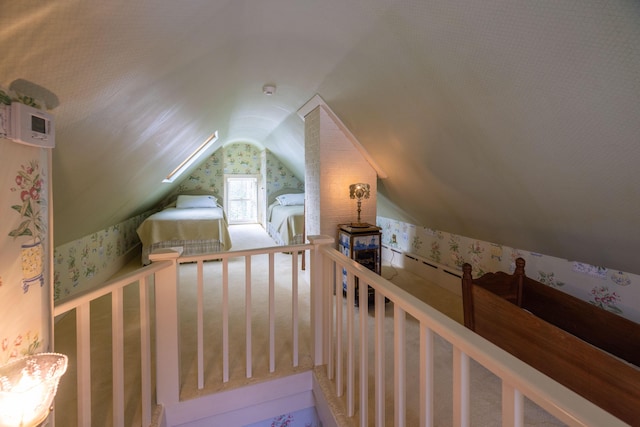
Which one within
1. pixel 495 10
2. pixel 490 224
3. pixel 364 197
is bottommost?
pixel 490 224

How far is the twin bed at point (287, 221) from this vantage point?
4.52m

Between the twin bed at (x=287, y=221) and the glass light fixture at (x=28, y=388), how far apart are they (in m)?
3.25

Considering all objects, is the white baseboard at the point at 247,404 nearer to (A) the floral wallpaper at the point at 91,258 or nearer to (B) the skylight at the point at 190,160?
(A) the floral wallpaper at the point at 91,258

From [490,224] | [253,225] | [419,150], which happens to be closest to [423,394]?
[419,150]

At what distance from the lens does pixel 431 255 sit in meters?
3.46

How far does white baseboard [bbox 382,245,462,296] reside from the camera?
122 inches

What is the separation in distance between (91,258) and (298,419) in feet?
9.22

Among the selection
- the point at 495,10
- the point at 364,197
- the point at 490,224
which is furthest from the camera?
the point at 364,197

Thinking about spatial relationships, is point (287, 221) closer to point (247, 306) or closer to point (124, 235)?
point (124, 235)

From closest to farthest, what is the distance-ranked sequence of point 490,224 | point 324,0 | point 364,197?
point 324,0
point 490,224
point 364,197

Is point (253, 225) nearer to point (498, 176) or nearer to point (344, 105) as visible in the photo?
point (344, 105)

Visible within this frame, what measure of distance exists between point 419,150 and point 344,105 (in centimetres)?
82

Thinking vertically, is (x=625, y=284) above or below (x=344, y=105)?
below

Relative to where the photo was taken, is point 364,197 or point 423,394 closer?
point 423,394
